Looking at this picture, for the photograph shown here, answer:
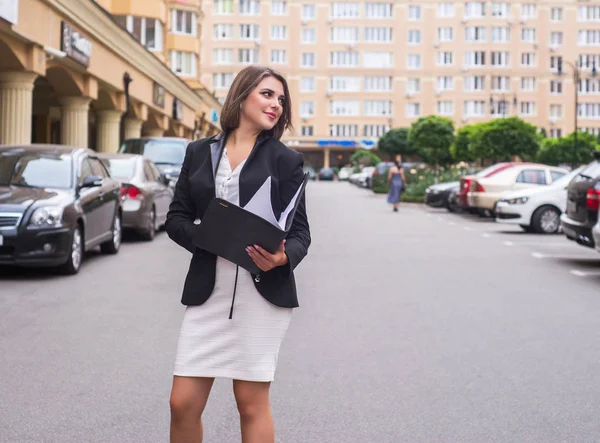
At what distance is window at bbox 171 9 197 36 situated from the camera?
160ft

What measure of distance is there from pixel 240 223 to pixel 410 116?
99.0 meters

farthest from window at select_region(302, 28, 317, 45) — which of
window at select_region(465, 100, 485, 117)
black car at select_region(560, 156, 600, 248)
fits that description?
black car at select_region(560, 156, 600, 248)

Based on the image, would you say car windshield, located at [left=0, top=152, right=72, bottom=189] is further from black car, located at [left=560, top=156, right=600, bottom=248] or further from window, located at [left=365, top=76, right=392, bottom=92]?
window, located at [left=365, top=76, right=392, bottom=92]

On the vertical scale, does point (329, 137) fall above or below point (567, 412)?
above

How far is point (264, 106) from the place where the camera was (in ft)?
11.5

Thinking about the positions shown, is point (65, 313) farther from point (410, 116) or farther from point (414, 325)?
point (410, 116)

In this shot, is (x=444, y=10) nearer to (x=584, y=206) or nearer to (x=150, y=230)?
(x=150, y=230)

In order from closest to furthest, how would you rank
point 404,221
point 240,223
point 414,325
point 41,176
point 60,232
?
point 240,223 < point 414,325 < point 60,232 < point 41,176 < point 404,221

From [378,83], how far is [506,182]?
254 feet

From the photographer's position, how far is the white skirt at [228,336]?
10.9ft

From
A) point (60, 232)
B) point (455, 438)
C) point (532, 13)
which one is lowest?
point (455, 438)

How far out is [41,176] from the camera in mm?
12297

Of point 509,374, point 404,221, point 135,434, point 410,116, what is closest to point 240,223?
point 135,434

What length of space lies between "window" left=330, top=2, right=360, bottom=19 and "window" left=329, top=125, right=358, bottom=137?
11253 millimetres
